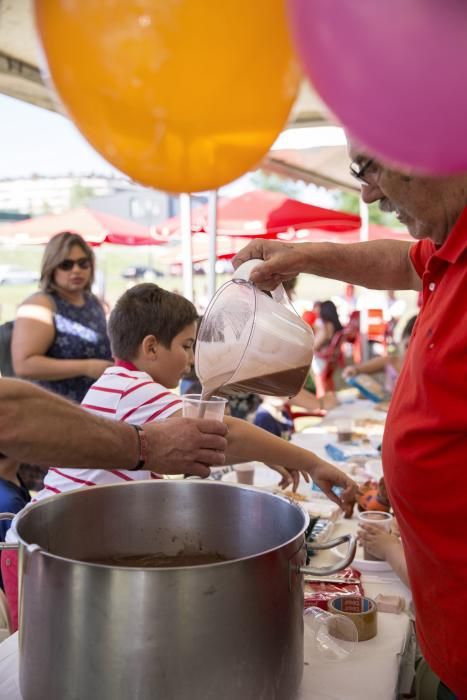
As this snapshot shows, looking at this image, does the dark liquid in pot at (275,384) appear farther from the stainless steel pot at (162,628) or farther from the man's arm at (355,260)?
the stainless steel pot at (162,628)

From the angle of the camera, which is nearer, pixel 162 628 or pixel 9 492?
pixel 162 628

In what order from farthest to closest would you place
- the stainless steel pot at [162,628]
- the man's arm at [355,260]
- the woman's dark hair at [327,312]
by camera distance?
the woman's dark hair at [327,312], the man's arm at [355,260], the stainless steel pot at [162,628]

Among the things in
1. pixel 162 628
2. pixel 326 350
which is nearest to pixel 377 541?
pixel 162 628

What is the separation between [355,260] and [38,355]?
1.75 metres

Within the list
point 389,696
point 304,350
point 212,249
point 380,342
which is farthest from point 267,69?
point 380,342

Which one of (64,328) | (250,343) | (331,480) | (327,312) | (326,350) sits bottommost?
(326,350)

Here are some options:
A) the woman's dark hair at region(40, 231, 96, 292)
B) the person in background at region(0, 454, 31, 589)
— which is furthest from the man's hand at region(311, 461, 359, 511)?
the woman's dark hair at region(40, 231, 96, 292)

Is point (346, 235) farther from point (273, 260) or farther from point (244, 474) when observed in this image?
point (273, 260)

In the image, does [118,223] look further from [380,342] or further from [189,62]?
[189,62]

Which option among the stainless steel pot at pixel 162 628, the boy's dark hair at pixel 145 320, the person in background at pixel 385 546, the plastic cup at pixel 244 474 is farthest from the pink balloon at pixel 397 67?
the plastic cup at pixel 244 474

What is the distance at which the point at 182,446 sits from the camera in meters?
1.24

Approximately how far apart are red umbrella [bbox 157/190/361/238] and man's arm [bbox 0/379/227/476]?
4387 millimetres

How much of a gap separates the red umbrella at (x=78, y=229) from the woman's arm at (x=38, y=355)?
4.17m

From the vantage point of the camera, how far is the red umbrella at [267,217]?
5.55 m
